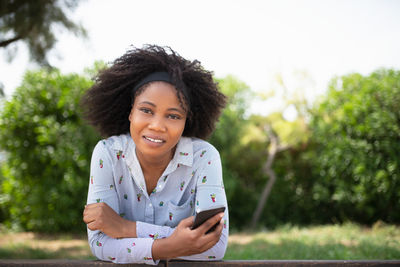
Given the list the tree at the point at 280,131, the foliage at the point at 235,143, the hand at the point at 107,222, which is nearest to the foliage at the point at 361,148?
the tree at the point at 280,131

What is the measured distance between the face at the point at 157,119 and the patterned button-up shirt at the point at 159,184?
0.54 ft

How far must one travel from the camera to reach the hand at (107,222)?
1.84m

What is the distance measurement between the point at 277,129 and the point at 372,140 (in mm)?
1727

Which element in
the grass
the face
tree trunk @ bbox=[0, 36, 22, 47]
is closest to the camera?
the face

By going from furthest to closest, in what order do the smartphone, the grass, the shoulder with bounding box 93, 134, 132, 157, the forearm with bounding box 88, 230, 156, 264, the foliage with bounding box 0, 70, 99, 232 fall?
the foliage with bounding box 0, 70, 99, 232, the grass, the shoulder with bounding box 93, 134, 132, 157, the forearm with bounding box 88, 230, 156, 264, the smartphone

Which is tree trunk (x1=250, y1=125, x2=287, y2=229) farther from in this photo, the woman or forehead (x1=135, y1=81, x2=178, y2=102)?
forehead (x1=135, y1=81, x2=178, y2=102)

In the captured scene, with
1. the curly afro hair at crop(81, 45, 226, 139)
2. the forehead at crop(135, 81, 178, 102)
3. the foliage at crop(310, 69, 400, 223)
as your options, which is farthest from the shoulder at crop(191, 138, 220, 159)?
the foliage at crop(310, 69, 400, 223)

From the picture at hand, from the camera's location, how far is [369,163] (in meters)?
5.96

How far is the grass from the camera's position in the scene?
13.1ft

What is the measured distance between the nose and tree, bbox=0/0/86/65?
13.1 ft

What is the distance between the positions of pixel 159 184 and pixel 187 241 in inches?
19.9

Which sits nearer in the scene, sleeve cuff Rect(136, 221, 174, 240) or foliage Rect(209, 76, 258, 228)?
sleeve cuff Rect(136, 221, 174, 240)

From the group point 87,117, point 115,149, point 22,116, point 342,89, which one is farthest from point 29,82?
point 342,89

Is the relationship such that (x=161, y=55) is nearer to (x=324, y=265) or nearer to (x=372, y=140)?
(x=324, y=265)
